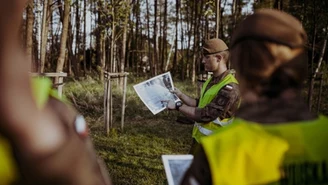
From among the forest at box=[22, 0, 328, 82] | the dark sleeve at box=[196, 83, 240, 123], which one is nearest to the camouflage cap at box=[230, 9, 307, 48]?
the dark sleeve at box=[196, 83, 240, 123]

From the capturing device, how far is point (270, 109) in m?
1.26

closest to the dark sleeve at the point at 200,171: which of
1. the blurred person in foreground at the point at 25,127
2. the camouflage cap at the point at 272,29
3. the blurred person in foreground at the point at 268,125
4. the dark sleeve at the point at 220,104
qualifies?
the blurred person in foreground at the point at 268,125

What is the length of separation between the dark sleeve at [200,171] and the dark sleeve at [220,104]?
8.87 feet

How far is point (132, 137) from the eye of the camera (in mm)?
10219

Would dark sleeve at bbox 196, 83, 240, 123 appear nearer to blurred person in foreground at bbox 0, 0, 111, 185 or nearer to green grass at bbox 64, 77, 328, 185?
green grass at bbox 64, 77, 328, 185

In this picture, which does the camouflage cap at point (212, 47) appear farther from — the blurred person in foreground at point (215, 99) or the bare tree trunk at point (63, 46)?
the bare tree trunk at point (63, 46)

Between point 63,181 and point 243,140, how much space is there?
627 millimetres

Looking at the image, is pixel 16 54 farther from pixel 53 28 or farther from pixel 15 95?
pixel 53 28

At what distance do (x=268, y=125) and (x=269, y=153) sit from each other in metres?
0.08

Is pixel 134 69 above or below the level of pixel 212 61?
below

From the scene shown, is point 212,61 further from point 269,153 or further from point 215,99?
point 269,153

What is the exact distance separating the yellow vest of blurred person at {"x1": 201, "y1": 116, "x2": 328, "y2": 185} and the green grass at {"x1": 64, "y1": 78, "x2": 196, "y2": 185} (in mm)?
5513

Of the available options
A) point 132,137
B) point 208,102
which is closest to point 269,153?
point 208,102

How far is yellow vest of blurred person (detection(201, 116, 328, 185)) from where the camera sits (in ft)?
3.78
